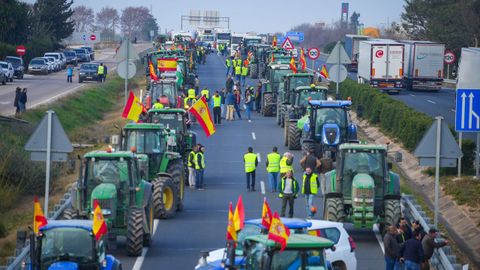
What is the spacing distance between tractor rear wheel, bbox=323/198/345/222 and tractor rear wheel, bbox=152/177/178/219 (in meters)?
4.46

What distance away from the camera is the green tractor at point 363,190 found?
25.9 metres

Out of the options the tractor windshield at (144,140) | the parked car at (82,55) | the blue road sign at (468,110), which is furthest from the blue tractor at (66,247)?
the parked car at (82,55)

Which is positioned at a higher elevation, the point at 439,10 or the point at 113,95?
the point at 439,10

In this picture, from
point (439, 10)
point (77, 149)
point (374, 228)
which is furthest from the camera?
point (439, 10)

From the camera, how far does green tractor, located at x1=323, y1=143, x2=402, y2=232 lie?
2589 cm

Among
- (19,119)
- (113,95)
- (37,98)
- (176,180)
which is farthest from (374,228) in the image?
(113,95)

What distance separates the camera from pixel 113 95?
7319 centimetres

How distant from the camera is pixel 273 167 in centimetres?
3281

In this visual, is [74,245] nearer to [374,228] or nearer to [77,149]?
[374,228]

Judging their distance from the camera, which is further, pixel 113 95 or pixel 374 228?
pixel 113 95

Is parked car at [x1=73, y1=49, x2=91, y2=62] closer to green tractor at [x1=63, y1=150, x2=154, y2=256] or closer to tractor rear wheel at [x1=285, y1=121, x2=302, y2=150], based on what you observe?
tractor rear wheel at [x1=285, y1=121, x2=302, y2=150]

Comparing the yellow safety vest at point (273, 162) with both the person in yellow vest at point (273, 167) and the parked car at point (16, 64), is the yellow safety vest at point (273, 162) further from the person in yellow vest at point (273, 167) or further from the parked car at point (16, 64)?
the parked car at point (16, 64)

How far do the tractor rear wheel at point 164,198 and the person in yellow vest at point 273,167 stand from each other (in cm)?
438

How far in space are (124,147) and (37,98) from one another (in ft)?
119
